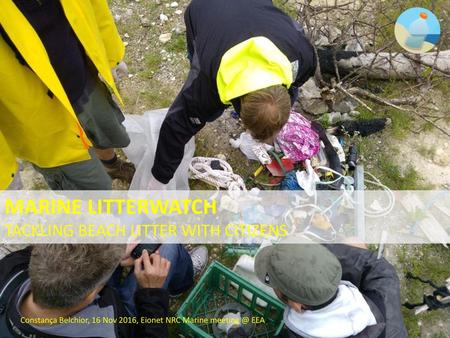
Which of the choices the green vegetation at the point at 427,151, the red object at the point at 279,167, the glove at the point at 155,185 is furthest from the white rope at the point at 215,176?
the green vegetation at the point at 427,151

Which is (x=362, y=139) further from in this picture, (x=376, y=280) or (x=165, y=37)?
(x=165, y=37)

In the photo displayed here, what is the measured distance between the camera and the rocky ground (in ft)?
9.96

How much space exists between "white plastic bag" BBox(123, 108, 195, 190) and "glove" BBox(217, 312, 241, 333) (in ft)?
3.27

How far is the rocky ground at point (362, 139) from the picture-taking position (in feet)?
9.96

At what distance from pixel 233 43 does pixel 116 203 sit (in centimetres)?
146

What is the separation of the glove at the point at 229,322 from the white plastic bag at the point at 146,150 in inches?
39.2

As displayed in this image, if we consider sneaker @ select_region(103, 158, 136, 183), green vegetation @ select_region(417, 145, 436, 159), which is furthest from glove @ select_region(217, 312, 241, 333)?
green vegetation @ select_region(417, 145, 436, 159)

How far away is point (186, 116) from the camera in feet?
7.72

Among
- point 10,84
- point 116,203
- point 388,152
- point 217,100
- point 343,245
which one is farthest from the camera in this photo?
point 388,152

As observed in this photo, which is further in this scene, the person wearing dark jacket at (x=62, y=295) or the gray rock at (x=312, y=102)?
the gray rock at (x=312, y=102)

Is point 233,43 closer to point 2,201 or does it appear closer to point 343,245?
point 343,245

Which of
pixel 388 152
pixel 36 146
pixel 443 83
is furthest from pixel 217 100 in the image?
pixel 443 83

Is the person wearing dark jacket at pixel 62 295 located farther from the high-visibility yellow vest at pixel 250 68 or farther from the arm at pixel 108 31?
the arm at pixel 108 31

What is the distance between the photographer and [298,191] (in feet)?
10.3
